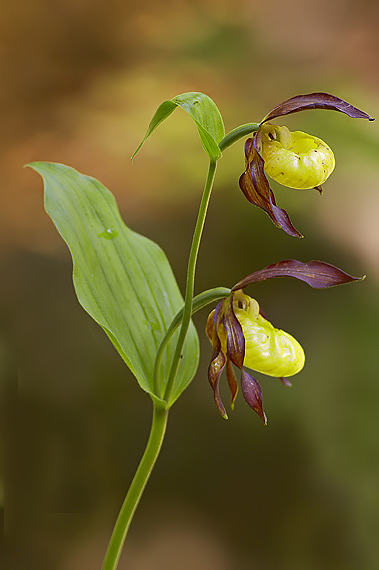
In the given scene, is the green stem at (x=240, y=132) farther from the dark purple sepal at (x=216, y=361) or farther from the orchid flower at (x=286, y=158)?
the dark purple sepal at (x=216, y=361)

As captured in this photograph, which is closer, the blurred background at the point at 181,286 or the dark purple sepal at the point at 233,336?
the dark purple sepal at the point at 233,336

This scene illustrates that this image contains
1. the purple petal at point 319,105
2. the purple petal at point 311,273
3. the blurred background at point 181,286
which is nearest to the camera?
the purple petal at point 319,105

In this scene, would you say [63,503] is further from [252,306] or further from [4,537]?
[252,306]

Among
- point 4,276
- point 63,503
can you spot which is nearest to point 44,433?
point 63,503

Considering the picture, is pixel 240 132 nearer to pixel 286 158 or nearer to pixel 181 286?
pixel 286 158

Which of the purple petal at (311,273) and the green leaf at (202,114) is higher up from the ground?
the green leaf at (202,114)

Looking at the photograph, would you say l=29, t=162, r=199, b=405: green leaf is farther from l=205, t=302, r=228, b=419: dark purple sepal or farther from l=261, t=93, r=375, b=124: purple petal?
l=261, t=93, r=375, b=124: purple petal

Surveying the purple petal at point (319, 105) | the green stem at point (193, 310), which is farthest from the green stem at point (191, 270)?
the purple petal at point (319, 105)
